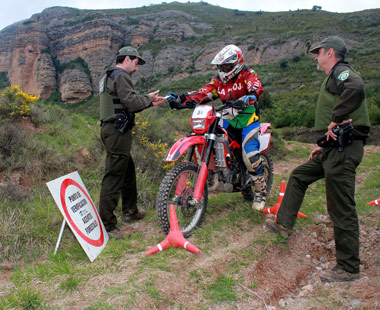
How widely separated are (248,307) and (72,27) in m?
83.3

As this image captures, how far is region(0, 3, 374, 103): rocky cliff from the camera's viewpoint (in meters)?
56.2

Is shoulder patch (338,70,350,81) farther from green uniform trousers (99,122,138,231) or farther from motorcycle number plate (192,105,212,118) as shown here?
green uniform trousers (99,122,138,231)

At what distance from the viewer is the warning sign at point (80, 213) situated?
3136mm

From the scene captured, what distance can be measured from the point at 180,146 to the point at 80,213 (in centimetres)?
142

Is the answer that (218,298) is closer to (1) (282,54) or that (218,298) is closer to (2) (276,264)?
(2) (276,264)

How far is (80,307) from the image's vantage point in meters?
2.27

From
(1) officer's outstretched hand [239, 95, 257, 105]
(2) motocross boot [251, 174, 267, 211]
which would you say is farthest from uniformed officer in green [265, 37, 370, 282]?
(2) motocross boot [251, 174, 267, 211]

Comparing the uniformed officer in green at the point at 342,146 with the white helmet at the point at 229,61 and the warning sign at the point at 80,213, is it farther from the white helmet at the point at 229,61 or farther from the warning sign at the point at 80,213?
the warning sign at the point at 80,213

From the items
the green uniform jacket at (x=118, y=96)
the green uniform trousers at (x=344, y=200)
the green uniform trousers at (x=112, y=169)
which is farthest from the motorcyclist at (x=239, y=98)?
the green uniform trousers at (x=344, y=200)

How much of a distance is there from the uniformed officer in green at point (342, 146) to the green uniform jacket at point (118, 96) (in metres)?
2.11

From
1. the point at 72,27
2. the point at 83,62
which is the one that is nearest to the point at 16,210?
the point at 83,62

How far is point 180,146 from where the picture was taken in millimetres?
3436

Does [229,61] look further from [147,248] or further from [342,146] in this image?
[147,248]

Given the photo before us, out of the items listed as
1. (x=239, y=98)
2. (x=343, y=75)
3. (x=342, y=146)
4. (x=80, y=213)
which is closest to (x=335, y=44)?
(x=343, y=75)
